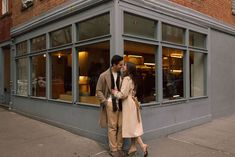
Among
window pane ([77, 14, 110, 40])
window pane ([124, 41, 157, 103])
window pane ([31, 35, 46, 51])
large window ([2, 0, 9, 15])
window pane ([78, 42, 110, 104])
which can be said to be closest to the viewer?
window pane ([77, 14, 110, 40])

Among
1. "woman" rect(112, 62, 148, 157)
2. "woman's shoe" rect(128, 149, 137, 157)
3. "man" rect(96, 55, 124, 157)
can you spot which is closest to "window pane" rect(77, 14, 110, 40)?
"man" rect(96, 55, 124, 157)

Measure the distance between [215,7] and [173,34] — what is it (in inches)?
122

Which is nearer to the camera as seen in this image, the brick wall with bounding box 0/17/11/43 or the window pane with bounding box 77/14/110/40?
the window pane with bounding box 77/14/110/40

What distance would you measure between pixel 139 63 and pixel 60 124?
2.92m

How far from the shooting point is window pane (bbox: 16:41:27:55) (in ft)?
35.9

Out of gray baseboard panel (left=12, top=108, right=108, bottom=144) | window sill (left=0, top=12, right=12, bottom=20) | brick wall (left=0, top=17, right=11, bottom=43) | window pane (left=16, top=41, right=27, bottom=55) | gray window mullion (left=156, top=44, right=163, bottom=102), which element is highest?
window sill (left=0, top=12, right=12, bottom=20)

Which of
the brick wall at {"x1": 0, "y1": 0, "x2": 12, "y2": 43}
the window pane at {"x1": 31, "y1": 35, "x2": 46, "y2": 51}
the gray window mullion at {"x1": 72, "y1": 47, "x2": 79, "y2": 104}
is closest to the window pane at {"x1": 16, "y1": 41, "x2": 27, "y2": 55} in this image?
the window pane at {"x1": 31, "y1": 35, "x2": 46, "y2": 51}

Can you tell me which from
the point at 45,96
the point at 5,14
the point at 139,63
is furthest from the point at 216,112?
the point at 5,14

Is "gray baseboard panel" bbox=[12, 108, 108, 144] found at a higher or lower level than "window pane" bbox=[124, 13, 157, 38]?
lower

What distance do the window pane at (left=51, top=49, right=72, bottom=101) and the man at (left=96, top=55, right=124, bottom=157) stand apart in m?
2.41

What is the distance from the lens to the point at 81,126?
7.46m

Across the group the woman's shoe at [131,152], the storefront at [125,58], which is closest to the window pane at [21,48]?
the storefront at [125,58]

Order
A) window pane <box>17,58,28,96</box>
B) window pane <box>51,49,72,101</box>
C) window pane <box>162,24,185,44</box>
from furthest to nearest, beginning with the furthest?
window pane <box>17,58,28,96</box>
window pane <box>51,49,72,101</box>
window pane <box>162,24,185,44</box>

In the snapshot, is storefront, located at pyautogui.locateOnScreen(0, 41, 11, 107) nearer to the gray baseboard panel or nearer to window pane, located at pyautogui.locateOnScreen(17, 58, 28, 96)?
window pane, located at pyautogui.locateOnScreen(17, 58, 28, 96)
